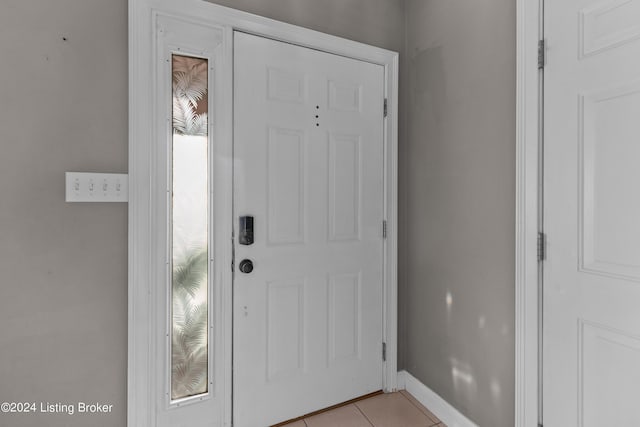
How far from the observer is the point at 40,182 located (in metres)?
1.32

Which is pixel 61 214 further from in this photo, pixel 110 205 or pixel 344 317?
pixel 344 317

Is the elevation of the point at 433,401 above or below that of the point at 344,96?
below

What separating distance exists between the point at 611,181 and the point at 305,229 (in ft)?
4.29

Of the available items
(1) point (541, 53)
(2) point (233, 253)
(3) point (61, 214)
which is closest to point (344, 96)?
(1) point (541, 53)

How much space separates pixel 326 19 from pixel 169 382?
80.2 inches

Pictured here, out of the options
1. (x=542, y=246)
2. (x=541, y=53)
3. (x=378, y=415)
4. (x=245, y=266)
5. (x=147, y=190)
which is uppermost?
(x=541, y=53)

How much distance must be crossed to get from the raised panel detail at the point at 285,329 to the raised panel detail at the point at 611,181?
51.0 inches

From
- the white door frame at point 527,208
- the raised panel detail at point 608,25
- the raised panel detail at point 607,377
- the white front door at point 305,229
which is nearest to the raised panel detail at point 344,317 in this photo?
the white front door at point 305,229

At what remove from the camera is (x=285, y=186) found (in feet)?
5.85

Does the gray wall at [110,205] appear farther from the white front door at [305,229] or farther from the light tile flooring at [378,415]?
the white front door at [305,229]

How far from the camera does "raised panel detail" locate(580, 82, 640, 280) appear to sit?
3.67 ft

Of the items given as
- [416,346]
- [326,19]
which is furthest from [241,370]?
[326,19]

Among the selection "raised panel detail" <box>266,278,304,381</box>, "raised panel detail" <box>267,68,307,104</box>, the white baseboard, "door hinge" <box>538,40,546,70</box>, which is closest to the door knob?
"raised panel detail" <box>266,278,304,381</box>

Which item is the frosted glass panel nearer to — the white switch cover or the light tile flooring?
the white switch cover
